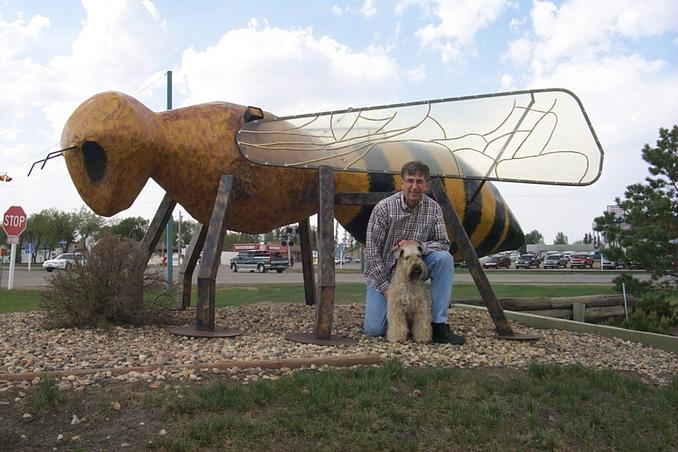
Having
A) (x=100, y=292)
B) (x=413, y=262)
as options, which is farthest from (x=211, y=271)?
(x=413, y=262)

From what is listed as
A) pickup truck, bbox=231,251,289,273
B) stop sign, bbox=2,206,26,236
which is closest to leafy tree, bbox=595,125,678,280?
stop sign, bbox=2,206,26,236

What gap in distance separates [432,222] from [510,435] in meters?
2.53

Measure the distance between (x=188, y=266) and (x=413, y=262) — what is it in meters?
3.40

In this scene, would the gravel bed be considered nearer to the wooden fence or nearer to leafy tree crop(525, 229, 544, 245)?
the wooden fence

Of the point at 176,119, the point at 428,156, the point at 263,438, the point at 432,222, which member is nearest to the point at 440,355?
the point at 432,222

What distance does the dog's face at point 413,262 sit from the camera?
505cm

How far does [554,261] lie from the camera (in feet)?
151

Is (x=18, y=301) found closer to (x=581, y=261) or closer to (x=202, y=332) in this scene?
(x=202, y=332)

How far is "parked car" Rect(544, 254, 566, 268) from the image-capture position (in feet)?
151

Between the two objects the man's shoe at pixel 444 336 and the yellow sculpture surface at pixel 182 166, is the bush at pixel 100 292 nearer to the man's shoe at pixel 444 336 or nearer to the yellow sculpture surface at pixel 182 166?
the yellow sculpture surface at pixel 182 166

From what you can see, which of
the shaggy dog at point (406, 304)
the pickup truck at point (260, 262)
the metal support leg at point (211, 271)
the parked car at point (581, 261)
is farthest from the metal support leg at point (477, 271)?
the parked car at point (581, 261)

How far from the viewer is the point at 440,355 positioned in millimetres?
4617

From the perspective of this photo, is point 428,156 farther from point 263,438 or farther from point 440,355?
point 263,438

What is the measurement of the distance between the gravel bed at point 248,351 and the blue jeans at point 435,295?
0.17 meters
